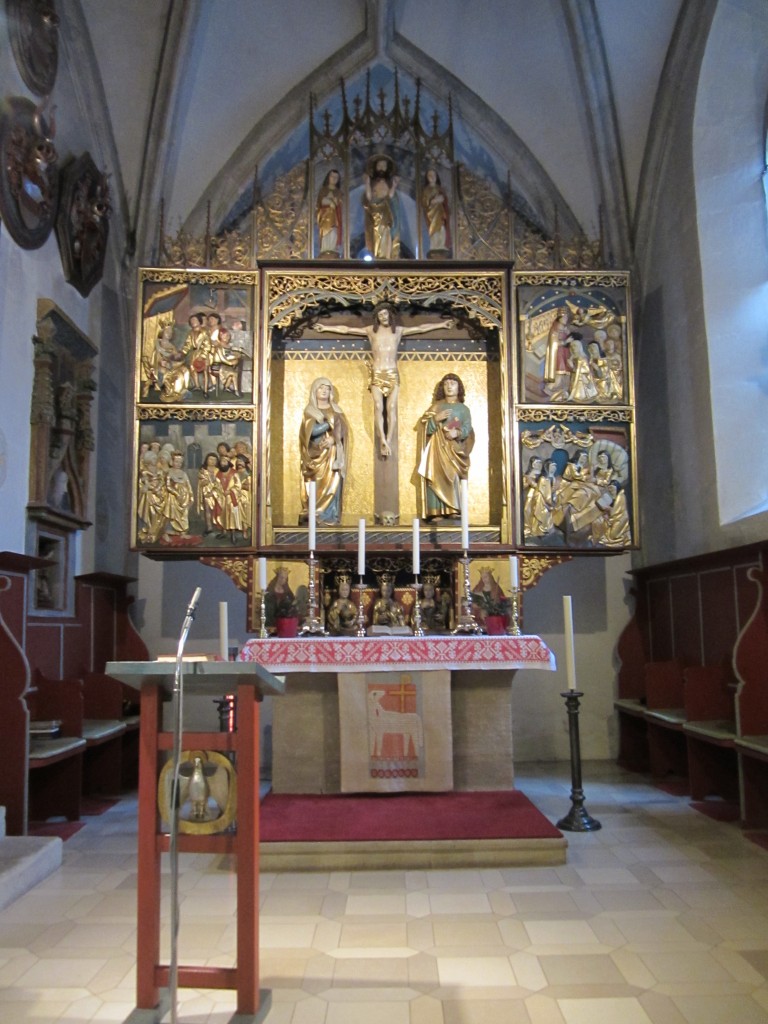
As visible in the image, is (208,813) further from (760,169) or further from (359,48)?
(359,48)

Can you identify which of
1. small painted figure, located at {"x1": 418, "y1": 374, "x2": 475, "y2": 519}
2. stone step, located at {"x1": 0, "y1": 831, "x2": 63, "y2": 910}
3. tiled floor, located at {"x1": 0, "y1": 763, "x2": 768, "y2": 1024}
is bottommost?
tiled floor, located at {"x1": 0, "y1": 763, "x2": 768, "y2": 1024}

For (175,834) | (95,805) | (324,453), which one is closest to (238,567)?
(324,453)

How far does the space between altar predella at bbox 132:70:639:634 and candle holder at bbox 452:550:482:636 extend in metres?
0.11

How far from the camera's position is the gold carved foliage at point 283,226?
820 centimetres

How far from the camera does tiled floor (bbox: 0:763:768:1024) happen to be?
10.9ft

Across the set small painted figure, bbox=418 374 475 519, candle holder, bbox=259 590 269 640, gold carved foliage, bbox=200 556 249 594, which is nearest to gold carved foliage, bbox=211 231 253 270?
small painted figure, bbox=418 374 475 519

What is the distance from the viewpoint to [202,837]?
10.2 feet

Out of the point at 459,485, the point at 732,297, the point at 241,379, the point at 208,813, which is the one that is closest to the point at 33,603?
the point at 241,379

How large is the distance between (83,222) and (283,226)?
6.54ft

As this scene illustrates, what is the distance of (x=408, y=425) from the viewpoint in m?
8.84

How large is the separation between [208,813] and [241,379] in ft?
17.6

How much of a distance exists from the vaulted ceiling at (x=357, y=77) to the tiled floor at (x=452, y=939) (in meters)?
7.35

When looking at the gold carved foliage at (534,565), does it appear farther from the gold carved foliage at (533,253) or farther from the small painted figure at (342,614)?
the gold carved foliage at (533,253)

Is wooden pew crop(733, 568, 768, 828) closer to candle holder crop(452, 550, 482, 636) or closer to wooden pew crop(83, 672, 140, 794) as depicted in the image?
candle holder crop(452, 550, 482, 636)
